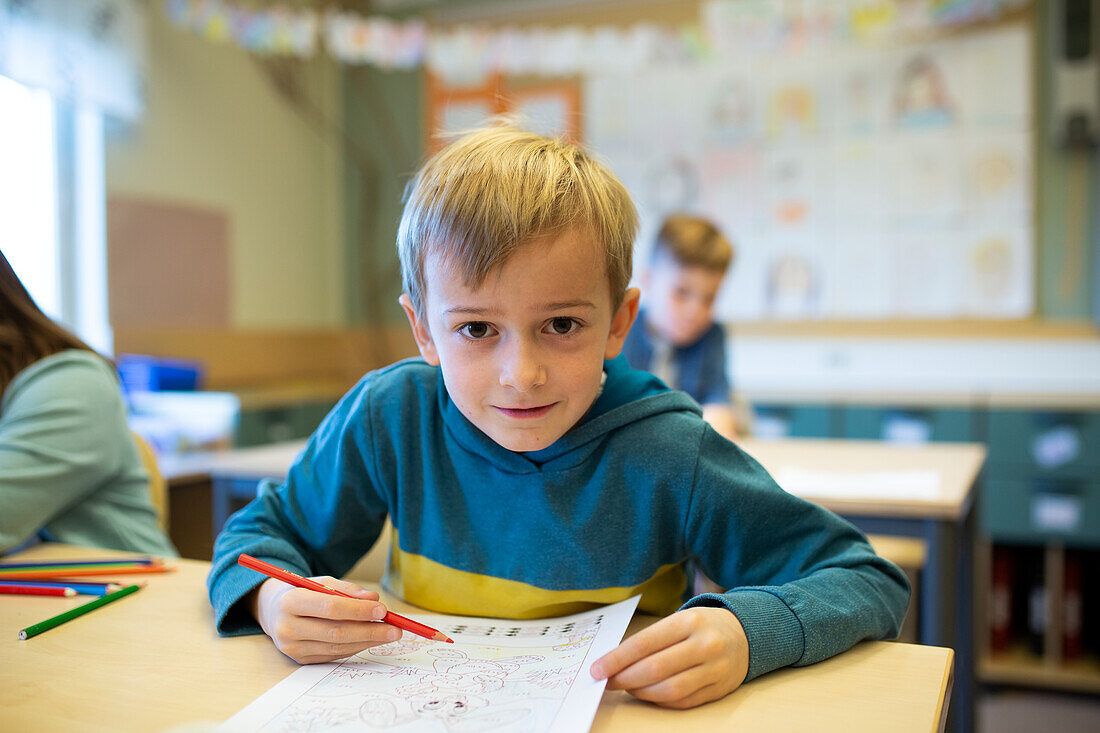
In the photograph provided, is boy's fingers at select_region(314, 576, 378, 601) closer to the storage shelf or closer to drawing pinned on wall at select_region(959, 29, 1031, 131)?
the storage shelf

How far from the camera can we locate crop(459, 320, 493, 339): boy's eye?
2.39 ft

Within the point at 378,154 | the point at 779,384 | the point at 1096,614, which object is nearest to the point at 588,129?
the point at 378,154

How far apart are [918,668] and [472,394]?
1.38 ft

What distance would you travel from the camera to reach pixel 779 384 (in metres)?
3.21

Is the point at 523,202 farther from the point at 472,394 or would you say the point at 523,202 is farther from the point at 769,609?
the point at 769,609

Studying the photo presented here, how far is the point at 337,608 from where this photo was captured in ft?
2.11

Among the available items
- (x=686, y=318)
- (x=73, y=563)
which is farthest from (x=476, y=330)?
(x=686, y=318)

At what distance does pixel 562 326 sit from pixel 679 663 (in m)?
0.29

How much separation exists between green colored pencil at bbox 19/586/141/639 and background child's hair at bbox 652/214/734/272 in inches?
60.6

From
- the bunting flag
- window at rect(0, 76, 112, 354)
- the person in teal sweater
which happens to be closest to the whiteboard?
the bunting flag

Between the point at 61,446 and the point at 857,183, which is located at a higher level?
the point at 857,183

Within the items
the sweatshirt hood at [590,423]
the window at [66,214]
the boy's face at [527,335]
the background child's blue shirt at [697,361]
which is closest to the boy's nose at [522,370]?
the boy's face at [527,335]

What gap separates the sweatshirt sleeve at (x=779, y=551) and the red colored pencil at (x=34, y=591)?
614 millimetres

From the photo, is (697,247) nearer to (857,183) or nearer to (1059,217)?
(857,183)
